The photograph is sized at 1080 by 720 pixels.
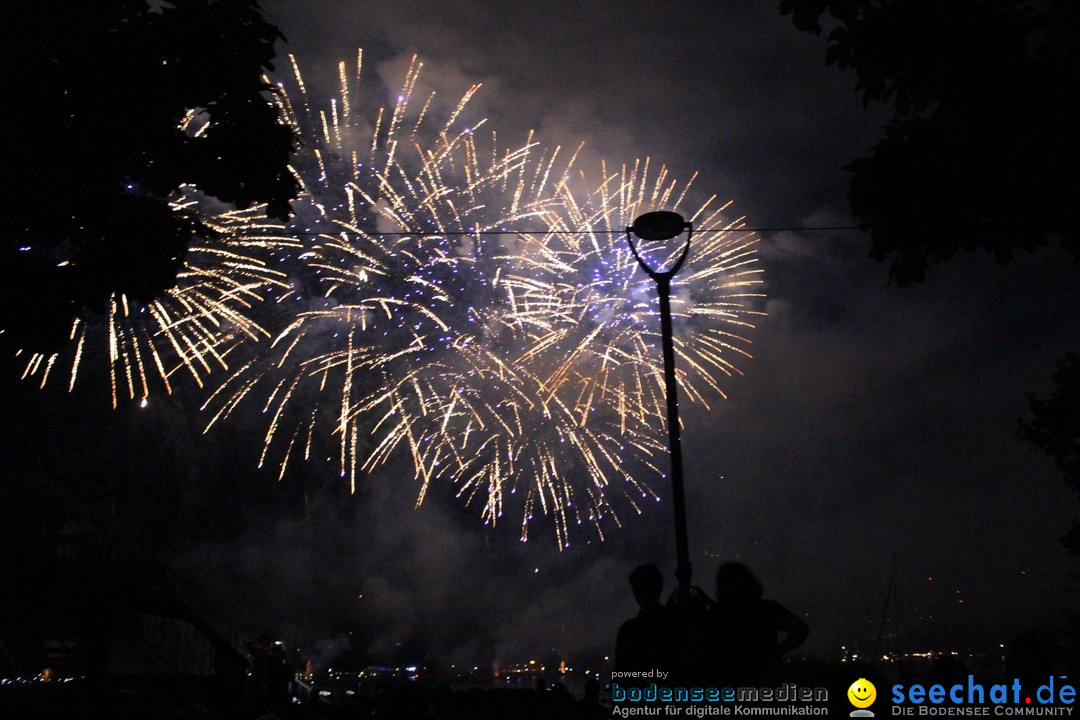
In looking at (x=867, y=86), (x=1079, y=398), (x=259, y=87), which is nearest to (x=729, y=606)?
(x=867, y=86)

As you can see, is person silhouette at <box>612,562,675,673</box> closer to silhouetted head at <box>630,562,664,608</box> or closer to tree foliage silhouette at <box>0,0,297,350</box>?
silhouetted head at <box>630,562,664,608</box>

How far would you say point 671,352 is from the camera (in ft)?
35.4

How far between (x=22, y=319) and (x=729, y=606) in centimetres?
695

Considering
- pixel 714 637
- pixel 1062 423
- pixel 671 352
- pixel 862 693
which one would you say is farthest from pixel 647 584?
pixel 1062 423

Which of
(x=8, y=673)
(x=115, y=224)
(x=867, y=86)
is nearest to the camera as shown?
(x=867, y=86)

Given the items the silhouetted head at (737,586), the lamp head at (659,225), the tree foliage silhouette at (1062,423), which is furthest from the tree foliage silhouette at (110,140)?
the tree foliage silhouette at (1062,423)

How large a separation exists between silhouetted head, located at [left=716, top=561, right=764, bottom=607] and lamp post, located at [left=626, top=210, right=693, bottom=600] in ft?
9.30

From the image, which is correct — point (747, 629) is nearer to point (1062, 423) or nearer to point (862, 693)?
point (862, 693)

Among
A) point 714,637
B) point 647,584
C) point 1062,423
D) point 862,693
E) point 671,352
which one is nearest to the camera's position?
point 862,693

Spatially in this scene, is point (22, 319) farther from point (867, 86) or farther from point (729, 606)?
point (867, 86)

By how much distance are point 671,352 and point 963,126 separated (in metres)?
5.57

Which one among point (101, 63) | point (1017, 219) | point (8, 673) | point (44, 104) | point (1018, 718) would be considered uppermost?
point (101, 63)

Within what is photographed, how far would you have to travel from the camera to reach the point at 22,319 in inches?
306

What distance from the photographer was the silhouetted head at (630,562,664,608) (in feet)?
18.7
